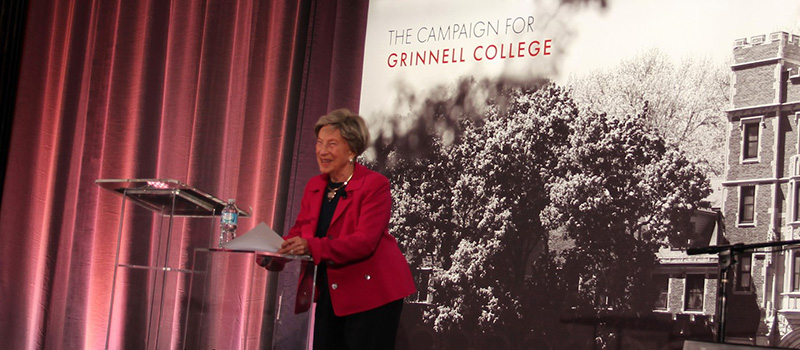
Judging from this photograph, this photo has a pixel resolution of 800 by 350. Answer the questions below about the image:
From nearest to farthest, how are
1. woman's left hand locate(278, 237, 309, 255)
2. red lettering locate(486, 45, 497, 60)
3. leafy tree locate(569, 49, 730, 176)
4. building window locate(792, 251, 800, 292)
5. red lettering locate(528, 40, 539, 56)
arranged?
woman's left hand locate(278, 237, 309, 255) → building window locate(792, 251, 800, 292) → leafy tree locate(569, 49, 730, 176) → red lettering locate(528, 40, 539, 56) → red lettering locate(486, 45, 497, 60)

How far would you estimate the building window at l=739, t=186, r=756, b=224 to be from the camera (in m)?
3.55

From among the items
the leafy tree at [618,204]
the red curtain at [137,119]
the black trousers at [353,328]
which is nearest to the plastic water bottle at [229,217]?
the black trousers at [353,328]

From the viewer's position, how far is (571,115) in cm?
404

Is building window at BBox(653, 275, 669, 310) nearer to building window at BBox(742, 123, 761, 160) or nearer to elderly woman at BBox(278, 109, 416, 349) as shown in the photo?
building window at BBox(742, 123, 761, 160)

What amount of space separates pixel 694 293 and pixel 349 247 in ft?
5.42

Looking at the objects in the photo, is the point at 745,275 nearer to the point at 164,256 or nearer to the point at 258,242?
the point at 258,242

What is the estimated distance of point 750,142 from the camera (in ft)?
11.8

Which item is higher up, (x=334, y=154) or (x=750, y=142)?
(x=750, y=142)

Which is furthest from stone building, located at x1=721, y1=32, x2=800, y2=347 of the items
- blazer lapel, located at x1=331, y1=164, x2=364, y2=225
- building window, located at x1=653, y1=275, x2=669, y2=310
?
blazer lapel, located at x1=331, y1=164, x2=364, y2=225

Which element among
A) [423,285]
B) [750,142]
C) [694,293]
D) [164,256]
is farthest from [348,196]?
[750,142]

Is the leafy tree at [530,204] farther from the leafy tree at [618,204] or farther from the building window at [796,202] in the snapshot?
the building window at [796,202]

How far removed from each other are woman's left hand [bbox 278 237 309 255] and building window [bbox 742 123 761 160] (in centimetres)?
195

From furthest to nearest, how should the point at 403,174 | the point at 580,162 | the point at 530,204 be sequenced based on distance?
1. the point at 403,174
2. the point at 530,204
3. the point at 580,162

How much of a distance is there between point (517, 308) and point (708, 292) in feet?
2.77
